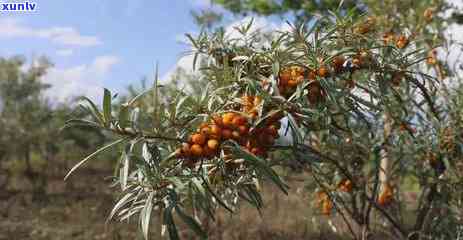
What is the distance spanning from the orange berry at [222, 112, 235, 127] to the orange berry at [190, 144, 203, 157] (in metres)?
0.08

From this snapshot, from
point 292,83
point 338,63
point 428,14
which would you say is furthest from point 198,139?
point 428,14

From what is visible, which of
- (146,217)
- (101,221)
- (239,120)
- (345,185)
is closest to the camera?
(146,217)

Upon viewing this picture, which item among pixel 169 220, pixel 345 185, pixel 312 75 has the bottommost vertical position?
pixel 345 185

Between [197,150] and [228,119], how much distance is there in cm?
10

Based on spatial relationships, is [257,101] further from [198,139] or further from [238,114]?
[198,139]

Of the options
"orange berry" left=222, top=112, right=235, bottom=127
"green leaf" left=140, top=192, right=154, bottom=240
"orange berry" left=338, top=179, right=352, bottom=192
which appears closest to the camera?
"green leaf" left=140, top=192, right=154, bottom=240

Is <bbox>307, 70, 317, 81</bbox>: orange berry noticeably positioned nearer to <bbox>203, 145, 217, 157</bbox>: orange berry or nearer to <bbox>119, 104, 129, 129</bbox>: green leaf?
<bbox>203, 145, 217, 157</bbox>: orange berry

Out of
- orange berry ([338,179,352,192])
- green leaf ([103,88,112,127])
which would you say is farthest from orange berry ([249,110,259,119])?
orange berry ([338,179,352,192])

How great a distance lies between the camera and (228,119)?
1103 mm

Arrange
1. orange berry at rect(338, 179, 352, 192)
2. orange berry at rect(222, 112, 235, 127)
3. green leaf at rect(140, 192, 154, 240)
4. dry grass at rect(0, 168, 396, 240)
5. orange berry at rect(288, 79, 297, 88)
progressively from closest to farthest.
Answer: green leaf at rect(140, 192, 154, 240) < orange berry at rect(222, 112, 235, 127) < orange berry at rect(288, 79, 297, 88) < orange berry at rect(338, 179, 352, 192) < dry grass at rect(0, 168, 396, 240)

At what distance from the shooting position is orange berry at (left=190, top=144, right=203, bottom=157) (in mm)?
1063

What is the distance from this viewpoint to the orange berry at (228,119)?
3.60 ft

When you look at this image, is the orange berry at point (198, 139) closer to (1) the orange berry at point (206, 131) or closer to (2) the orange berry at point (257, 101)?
(1) the orange berry at point (206, 131)

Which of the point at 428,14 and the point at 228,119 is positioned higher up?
the point at 428,14
